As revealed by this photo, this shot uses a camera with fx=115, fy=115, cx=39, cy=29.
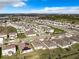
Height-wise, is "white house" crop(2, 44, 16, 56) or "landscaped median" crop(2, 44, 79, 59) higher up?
"white house" crop(2, 44, 16, 56)

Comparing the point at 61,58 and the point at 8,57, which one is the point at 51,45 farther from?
the point at 8,57

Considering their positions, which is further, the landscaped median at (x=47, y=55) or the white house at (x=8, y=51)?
the white house at (x=8, y=51)

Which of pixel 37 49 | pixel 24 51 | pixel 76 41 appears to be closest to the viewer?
pixel 24 51

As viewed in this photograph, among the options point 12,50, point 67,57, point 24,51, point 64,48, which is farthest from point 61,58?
point 12,50

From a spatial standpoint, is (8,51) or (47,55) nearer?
(47,55)

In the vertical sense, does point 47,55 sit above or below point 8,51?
below

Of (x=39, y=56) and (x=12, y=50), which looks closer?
(x=39, y=56)

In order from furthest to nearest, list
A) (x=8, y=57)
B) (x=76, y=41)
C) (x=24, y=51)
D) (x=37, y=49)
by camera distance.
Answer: (x=76, y=41), (x=37, y=49), (x=24, y=51), (x=8, y=57)

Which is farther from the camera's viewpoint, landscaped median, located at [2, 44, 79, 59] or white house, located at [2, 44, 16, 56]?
white house, located at [2, 44, 16, 56]

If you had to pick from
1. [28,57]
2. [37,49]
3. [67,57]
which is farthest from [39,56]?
[67,57]

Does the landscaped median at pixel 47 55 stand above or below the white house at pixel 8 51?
below
